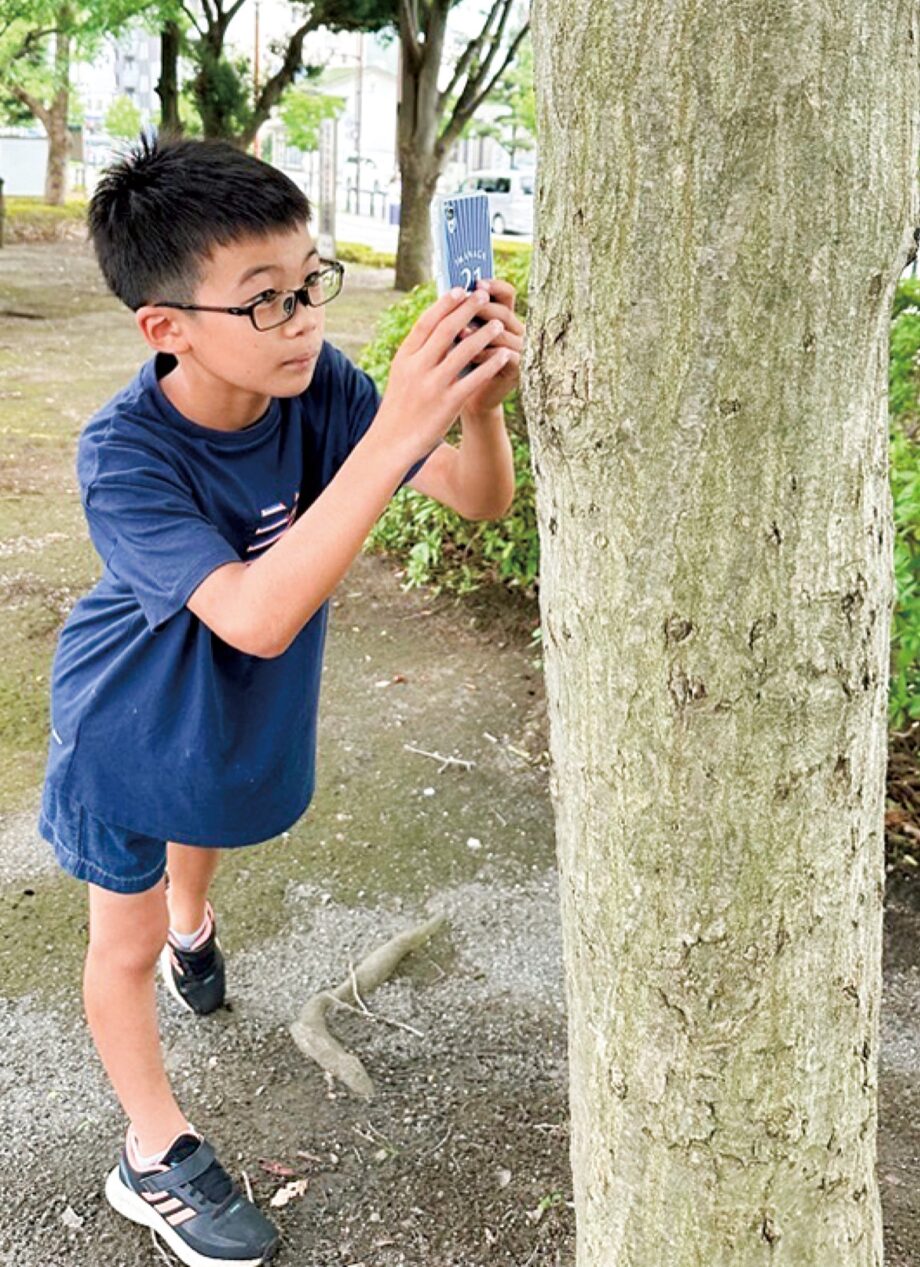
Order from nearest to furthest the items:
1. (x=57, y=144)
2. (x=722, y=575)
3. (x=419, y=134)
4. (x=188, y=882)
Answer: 1. (x=722, y=575)
2. (x=188, y=882)
3. (x=419, y=134)
4. (x=57, y=144)

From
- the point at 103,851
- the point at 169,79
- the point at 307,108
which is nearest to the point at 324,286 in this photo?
the point at 103,851

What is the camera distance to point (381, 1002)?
291 cm

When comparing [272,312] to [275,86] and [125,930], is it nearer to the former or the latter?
[125,930]

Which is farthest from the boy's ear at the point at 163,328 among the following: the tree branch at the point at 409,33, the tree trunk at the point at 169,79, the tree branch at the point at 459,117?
the tree trunk at the point at 169,79

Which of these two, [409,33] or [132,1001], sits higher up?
[409,33]

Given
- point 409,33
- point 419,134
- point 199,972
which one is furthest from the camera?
point 419,134

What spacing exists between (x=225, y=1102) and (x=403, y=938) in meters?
0.63

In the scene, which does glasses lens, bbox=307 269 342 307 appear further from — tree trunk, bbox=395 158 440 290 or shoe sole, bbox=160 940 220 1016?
tree trunk, bbox=395 158 440 290

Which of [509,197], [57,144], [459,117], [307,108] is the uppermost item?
→ [307,108]

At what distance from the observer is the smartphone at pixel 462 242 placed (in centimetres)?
159

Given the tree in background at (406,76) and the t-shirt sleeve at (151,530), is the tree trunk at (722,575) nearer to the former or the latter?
the t-shirt sleeve at (151,530)

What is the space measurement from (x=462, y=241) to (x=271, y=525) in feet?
2.02

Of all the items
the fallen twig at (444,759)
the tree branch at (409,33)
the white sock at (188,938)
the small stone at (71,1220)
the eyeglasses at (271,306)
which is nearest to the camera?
the eyeglasses at (271,306)

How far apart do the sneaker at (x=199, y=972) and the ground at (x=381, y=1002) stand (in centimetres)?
5
